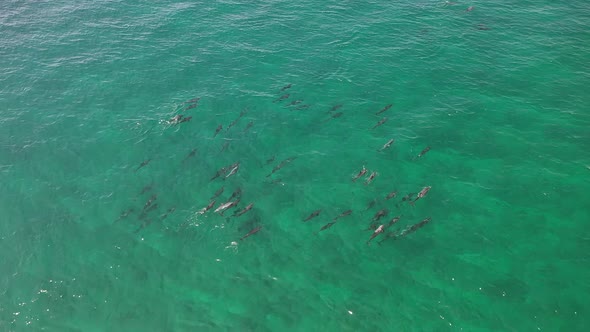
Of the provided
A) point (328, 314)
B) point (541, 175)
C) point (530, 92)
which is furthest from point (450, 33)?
point (328, 314)

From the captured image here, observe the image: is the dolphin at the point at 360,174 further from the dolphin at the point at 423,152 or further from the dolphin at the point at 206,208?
the dolphin at the point at 206,208

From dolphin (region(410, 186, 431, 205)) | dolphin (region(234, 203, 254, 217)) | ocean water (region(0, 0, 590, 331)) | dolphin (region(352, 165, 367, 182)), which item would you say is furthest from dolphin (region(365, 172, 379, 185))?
dolphin (region(234, 203, 254, 217))

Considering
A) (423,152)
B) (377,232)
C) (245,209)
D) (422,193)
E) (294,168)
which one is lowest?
(377,232)

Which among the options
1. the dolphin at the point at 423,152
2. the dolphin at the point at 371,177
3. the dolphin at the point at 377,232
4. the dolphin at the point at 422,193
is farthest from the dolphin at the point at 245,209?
the dolphin at the point at 423,152

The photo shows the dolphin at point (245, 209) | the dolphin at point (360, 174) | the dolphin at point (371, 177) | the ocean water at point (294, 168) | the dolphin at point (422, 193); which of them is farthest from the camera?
the dolphin at point (360, 174)

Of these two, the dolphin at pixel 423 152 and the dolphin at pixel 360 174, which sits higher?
the dolphin at pixel 423 152

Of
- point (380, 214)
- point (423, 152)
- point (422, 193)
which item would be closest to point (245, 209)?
point (380, 214)

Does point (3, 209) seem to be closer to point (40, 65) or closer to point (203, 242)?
point (203, 242)

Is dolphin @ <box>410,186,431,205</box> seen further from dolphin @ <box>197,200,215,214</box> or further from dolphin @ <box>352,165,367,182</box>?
dolphin @ <box>197,200,215,214</box>

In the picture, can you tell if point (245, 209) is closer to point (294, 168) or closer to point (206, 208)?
point (206, 208)
